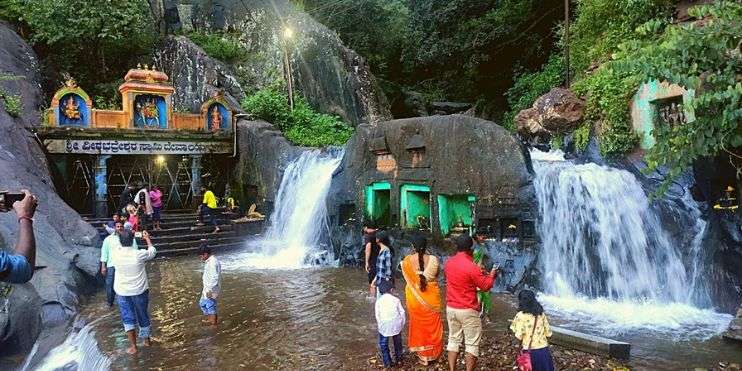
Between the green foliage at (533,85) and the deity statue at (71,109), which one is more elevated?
the green foliage at (533,85)

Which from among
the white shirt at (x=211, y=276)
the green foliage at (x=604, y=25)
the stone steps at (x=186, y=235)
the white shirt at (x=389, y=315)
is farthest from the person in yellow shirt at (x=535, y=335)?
the stone steps at (x=186, y=235)

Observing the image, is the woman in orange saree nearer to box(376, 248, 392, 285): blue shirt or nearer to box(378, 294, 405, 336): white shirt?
box(378, 294, 405, 336): white shirt

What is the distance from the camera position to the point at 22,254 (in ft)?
11.3

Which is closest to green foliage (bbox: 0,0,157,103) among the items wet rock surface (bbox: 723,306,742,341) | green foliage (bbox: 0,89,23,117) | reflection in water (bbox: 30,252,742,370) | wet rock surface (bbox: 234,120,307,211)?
green foliage (bbox: 0,89,23,117)

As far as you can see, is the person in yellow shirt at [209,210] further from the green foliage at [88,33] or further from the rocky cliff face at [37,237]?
the green foliage at [88,33]

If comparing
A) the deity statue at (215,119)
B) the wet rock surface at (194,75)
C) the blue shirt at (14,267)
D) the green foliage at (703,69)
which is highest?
the wet rock surface at (194,75)

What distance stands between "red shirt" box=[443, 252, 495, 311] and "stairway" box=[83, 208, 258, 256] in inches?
514

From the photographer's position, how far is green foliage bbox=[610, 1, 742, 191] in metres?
6.41

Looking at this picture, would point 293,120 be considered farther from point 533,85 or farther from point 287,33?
point 533,85

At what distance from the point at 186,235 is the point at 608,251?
13.2 meters

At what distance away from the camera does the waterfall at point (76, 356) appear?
24.8 ft

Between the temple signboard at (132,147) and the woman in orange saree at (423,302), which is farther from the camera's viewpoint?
the temple signboard at (132,147)

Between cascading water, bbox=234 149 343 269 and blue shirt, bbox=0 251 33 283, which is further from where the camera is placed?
cascading water, bbox=234 149 343 269

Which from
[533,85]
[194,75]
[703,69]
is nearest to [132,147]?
[194,75]
